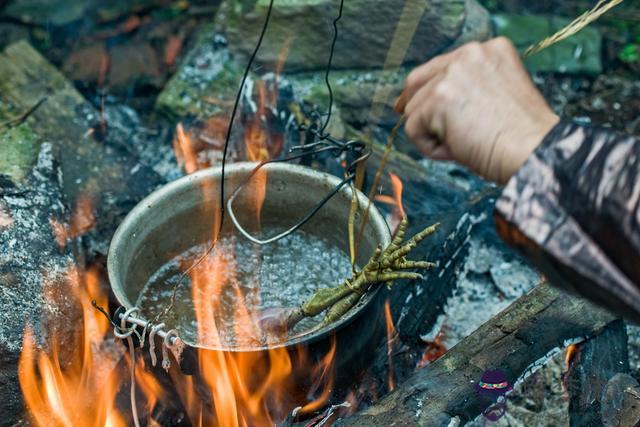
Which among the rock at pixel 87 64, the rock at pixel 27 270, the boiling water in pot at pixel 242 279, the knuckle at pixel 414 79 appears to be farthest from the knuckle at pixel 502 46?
the rock at pixel 87 64

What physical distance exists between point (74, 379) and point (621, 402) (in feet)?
6.97

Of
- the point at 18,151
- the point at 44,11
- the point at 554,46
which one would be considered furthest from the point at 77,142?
the point at 554,46

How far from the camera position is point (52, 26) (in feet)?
15.9

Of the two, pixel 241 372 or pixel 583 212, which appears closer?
pixel 583 212

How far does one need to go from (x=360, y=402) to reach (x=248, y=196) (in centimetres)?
99

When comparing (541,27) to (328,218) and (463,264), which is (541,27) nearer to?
(463,264)

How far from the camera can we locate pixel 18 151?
3143mm

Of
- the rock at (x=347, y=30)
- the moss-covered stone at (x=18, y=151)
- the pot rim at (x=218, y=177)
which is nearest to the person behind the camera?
the pot rim at (x=218, y=177)

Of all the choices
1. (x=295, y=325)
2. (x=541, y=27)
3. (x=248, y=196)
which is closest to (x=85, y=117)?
(x=248, y=196)

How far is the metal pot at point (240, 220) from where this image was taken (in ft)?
7.45

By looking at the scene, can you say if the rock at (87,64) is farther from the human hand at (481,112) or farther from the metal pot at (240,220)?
the human hand at (481,112)

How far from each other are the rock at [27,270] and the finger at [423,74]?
1.64 m

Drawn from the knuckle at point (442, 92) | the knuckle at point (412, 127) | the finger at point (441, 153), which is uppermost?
the knuckle at point (442, 92)

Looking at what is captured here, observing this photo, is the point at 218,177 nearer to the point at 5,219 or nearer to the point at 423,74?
the point at 5,219
